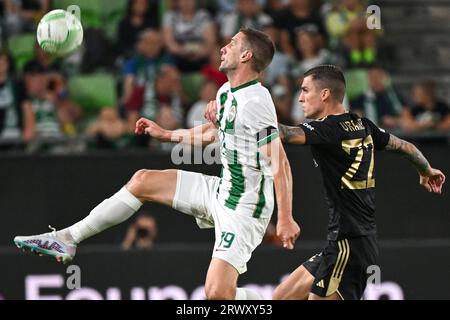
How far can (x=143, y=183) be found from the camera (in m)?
8.09

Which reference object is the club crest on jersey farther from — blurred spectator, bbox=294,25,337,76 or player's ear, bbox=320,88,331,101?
blurred spectator, bbox=294,25,337,76

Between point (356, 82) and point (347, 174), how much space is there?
5.51 meters

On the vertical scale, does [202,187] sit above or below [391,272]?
above

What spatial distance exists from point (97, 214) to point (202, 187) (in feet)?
2.69

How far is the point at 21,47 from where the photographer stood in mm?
13773

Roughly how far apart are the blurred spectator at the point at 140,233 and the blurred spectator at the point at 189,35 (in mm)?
2183

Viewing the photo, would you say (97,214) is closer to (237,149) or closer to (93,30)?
(237,149)

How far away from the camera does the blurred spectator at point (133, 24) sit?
13742mm

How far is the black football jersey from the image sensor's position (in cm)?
782

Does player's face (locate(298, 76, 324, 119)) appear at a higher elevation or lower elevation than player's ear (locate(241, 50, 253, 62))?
lower

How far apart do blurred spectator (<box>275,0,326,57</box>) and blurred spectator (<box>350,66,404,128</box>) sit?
0.98m

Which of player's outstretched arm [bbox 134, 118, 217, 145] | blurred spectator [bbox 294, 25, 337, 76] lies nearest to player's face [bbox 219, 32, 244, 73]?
player's outstretched arm [bbox 134, 118, 217, 145]

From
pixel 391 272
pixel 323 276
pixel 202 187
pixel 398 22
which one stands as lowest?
pixel 391 272

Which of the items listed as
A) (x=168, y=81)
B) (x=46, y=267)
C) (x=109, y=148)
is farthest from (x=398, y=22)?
(x=46, y=267)
